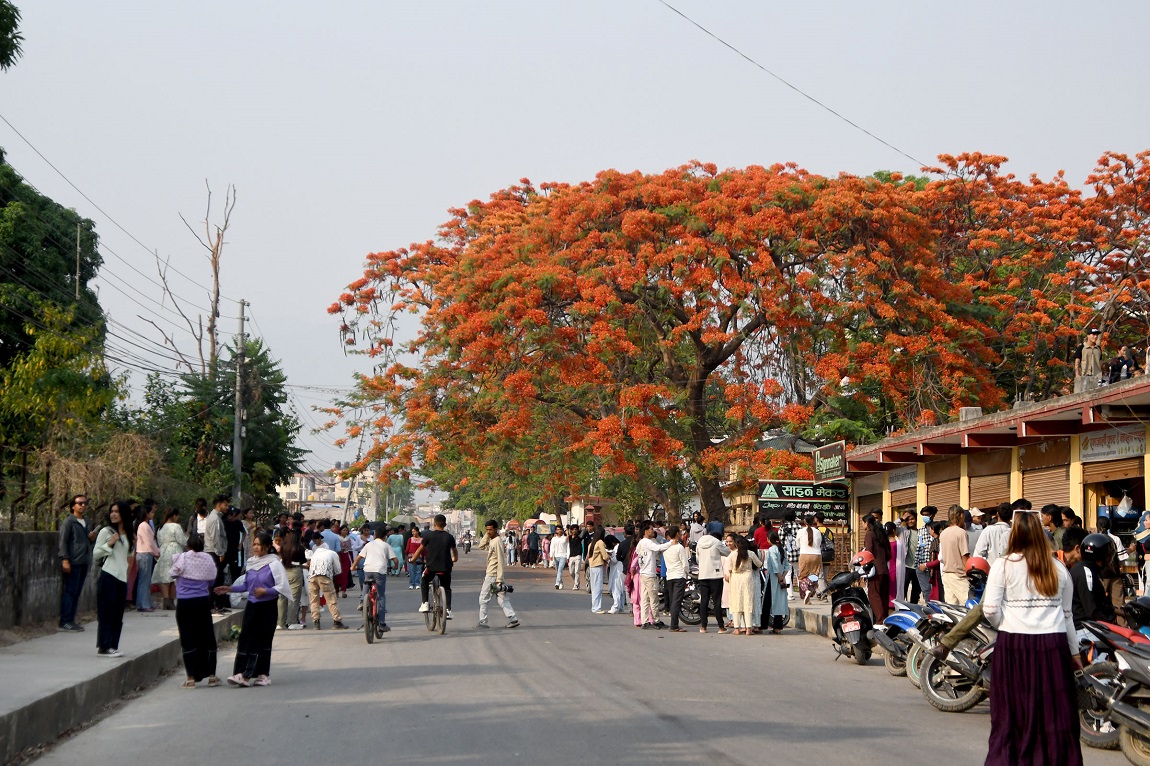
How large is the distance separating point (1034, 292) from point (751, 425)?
8239mm

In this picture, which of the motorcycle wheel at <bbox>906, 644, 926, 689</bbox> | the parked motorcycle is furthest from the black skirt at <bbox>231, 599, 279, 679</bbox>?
the parked motorcycle

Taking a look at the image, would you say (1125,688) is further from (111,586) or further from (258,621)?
(111,586)

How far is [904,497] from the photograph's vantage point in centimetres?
2573

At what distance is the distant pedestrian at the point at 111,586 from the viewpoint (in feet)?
41.2

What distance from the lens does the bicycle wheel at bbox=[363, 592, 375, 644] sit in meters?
16.0

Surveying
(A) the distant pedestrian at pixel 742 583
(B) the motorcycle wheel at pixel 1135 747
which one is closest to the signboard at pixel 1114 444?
(A) the distant pedestrian at pixel 742 583

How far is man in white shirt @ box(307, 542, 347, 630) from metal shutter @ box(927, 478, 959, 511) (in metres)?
11.2

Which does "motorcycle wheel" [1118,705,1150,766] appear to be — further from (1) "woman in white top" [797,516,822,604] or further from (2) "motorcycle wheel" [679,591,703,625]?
(1) "woman in white top" [797,516,822,604]

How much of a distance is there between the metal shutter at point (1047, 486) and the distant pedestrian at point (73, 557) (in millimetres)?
13553

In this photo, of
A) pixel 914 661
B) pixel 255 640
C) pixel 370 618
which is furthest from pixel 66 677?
pixel 914 661

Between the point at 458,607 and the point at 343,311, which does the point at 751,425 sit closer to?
the point at 458,607

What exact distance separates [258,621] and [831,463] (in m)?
15.2

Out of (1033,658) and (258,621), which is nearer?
(1033,658)

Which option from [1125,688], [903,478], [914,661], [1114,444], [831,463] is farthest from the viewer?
[903,478]
